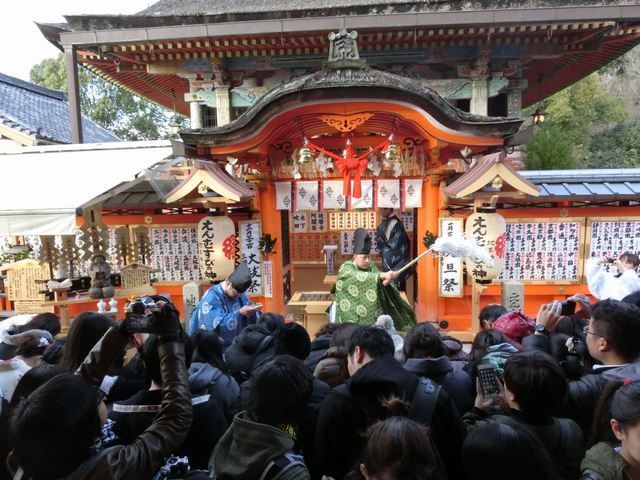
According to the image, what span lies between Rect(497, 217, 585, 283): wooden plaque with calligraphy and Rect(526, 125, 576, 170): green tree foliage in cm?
862

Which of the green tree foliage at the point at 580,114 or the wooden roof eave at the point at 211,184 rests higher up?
the green tree foliage at the point at 580,114

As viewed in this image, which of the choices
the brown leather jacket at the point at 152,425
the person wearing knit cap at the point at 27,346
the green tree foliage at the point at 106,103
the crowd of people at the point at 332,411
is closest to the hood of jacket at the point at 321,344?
the crowd of people at the point at 332,411

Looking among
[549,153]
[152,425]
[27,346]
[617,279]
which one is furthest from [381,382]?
[549,153]

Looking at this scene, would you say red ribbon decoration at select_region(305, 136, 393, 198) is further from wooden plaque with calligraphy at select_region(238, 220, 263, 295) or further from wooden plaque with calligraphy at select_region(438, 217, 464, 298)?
wooden plaque with calligraphy at select_region(238, 220, 263, 295)

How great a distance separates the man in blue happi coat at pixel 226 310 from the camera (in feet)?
16.3

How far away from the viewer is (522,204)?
27.3 feet

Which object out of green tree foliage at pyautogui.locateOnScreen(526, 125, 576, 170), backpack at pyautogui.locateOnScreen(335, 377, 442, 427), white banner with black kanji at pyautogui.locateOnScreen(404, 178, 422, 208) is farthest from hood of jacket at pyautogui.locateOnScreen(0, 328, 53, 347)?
green tree foliage at pyautogui.locateOnScreen(526, 125, 576, 170)

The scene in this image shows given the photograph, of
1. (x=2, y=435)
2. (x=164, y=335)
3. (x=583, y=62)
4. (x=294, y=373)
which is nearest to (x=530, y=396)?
(x=294, y=373)

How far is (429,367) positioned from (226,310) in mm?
3172

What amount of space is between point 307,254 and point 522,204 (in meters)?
6.49

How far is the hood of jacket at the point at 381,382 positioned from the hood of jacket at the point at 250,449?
1.48 feet

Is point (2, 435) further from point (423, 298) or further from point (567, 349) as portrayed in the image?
point (423, 298)

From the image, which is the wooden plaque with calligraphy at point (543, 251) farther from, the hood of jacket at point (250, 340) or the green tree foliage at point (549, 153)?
the green tree foliage at point (549, 153)

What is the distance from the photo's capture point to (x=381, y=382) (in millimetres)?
2088
